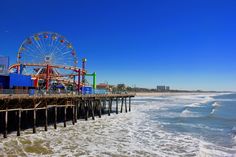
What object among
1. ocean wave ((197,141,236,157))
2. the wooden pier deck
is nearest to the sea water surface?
ocean wave ((197,141,236,157))

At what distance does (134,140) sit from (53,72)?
32009mm

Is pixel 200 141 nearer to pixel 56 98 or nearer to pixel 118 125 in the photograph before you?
pixel 118 125

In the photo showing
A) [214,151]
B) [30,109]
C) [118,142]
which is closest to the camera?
[214,151]

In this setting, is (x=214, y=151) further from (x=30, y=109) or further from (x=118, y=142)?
(x=30, y=109)

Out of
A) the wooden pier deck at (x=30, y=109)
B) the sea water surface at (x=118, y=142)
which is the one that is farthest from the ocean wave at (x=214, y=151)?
the wooden pier deck at (x=30, y=109)

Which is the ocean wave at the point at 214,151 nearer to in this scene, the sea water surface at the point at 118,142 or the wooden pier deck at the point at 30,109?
the sea water surface at the point at 118,142

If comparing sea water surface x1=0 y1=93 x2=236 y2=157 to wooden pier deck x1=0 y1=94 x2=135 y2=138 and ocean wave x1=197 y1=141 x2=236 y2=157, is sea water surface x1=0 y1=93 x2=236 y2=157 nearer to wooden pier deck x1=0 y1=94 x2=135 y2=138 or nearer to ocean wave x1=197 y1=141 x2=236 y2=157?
ocean wave x1=197 y1=141 x2=236 y2=157

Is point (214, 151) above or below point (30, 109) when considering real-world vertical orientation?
below

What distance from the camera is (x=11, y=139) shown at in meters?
24.5

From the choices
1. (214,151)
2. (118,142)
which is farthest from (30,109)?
(214,151)

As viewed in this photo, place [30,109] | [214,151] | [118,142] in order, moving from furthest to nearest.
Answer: [30,109] → [118,142] → [214,151]

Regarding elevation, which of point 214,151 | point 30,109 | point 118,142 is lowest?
point 214,151

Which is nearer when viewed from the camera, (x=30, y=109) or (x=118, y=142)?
(x=118, y=142)

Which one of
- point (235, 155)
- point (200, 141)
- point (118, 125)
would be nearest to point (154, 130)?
point (118, 125)
